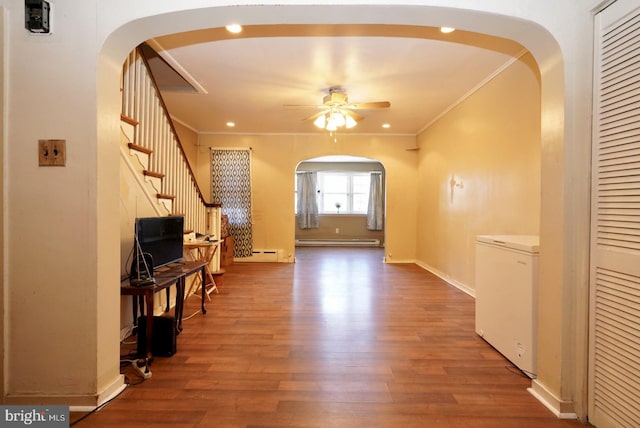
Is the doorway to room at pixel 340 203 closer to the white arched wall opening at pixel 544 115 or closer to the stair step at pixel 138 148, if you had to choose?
the stair step at pixel 138 148

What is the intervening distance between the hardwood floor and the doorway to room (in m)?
6.10

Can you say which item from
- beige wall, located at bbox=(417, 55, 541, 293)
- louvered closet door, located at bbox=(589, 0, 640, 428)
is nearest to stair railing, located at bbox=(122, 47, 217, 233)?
louvered closet door, located at bbox=(589, 0, 640, 428)

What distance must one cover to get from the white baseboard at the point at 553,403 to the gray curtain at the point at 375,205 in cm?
811

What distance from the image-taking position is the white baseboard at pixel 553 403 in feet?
5.93

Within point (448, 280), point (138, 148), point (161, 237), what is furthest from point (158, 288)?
point (448, 280)

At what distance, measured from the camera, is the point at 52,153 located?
179cm

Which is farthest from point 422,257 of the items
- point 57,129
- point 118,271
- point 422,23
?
point 57,129

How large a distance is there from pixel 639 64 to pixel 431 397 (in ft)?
7.02

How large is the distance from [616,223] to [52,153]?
10.3 feet

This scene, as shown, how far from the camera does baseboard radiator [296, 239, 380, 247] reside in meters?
10.0

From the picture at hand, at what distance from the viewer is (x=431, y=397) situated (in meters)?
1.99

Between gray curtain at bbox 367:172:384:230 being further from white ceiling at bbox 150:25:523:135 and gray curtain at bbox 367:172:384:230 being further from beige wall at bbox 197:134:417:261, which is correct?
white ceiling at bbox 150:25:523:135

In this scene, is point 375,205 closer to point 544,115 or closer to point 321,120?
point 321,120

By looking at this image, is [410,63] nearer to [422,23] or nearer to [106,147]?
[422,23]
